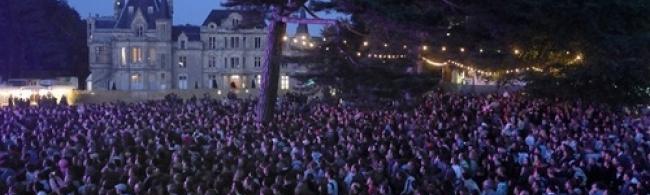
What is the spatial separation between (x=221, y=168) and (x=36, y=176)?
3.40m

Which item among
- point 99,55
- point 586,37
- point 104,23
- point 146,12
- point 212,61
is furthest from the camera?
point 104,23

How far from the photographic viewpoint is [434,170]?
50.7 feet

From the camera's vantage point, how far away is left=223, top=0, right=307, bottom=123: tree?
89.5 ft

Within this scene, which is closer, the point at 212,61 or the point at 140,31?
the point at 140,31

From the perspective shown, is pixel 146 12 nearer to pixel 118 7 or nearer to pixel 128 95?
pixel 118 7

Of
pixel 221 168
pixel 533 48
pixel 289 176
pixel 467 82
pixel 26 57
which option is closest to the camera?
pixel 289 176

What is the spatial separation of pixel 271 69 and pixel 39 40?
3906 centimetres

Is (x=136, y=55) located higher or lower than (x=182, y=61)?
higher

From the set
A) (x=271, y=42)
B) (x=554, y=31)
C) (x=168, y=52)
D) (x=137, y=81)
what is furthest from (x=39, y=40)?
(x=554, y=31)

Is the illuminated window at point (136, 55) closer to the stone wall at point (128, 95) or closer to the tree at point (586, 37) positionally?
the stone wall at point (128, 95)

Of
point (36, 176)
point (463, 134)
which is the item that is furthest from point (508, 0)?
point (36, 176)

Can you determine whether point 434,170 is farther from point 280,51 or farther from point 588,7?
point 280,51

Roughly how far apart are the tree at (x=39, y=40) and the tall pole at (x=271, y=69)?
36016 mm

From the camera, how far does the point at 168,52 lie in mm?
67000
